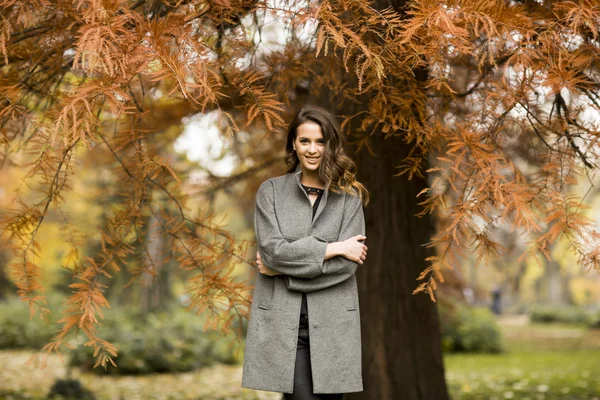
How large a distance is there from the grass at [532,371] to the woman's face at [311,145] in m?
5.46

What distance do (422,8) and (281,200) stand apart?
104cm

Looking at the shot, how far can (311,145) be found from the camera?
287 centimetres

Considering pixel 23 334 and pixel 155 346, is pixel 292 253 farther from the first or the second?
pixel 23 334

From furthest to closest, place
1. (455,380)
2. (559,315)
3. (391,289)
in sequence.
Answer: (559,315), (455,380), (391,289)

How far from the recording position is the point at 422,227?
4.74 m

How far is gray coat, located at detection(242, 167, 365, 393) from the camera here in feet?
8.82

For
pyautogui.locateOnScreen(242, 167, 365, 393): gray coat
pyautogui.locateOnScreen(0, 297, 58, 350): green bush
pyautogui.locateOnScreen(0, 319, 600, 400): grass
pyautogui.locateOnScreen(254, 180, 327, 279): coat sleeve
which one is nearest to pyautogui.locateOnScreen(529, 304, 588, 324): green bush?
pyautogui.locateOnScreen(0, 319, 600, 400): grass

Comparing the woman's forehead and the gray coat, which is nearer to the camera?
the gray coat

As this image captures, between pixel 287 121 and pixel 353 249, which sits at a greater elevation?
pixel 287 121

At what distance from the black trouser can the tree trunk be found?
5.67 ft

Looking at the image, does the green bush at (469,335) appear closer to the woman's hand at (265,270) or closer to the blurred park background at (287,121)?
the blurred park background at (287,121)

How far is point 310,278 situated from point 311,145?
613 millimetres

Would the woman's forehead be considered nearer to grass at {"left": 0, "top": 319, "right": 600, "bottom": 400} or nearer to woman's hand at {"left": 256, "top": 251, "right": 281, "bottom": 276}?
woman's hand at {"left": 256, "top": 251, "right": 281, "bottom": 276}

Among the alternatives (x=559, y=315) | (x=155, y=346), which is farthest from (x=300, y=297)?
(x=559, y=315)
